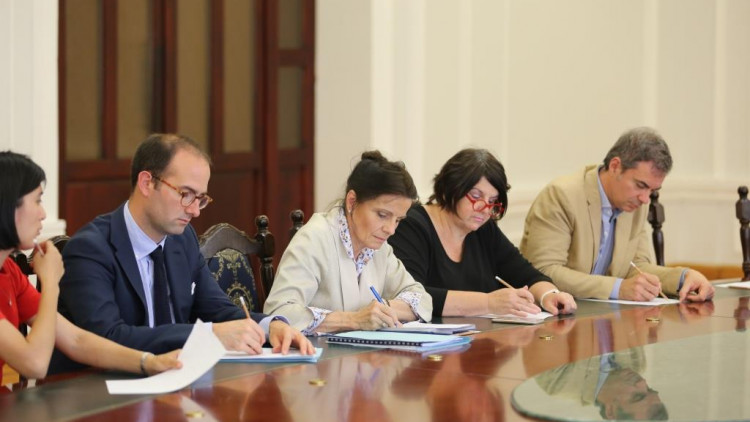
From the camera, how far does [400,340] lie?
3180mm

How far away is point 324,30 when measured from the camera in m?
5.84

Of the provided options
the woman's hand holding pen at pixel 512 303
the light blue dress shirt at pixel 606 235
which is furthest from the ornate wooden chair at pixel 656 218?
the woman's hand holding pen at pixel 512 303

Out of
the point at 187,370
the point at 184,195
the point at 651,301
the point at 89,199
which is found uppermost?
the point at 184,195

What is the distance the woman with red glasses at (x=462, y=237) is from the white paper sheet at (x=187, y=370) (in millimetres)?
1359

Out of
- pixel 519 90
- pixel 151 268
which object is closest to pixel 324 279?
pixel 151 268

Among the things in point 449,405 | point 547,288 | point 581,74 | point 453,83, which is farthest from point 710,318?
point 581,74

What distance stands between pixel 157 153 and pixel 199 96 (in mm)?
2397

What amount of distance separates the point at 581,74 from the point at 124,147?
2953 mm

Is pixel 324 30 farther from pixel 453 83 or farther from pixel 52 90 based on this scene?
pixel 52 90

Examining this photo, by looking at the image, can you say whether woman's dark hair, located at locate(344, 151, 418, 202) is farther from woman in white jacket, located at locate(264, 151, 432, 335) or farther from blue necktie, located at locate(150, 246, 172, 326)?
blue necktie, located at locate(150, 246, 172, 326)

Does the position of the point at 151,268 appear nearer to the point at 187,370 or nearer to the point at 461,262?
the point at 187,370

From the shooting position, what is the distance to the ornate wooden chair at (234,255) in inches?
147

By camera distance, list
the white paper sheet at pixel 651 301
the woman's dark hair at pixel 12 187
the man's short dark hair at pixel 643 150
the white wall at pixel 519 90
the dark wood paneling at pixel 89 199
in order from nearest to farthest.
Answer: the woman's dark hair at pixel 12 187
the white paper sheet at pixel 651 301
the white wall at pixel 519 90
the man's short dark hair at pixel 643 150
the dark wood paneling at pixel 89 199

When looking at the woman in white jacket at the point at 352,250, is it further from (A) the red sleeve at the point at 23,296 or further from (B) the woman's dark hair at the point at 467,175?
(A) the red sleeve at the point at 23,296
